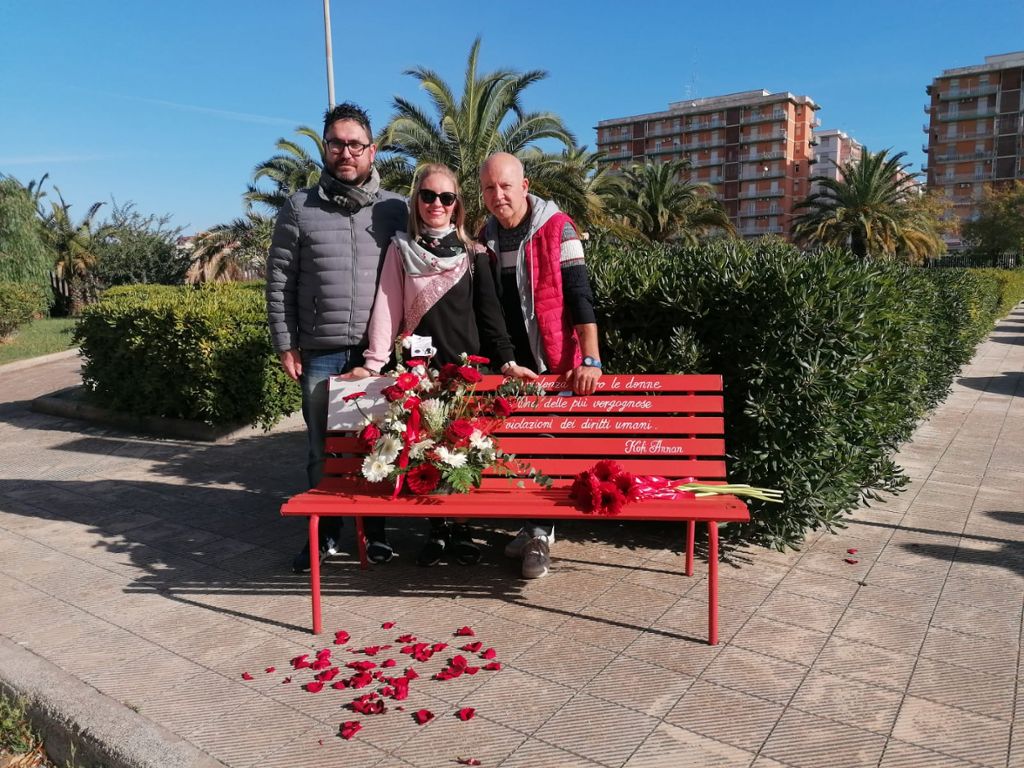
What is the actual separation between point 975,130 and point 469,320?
96745mm

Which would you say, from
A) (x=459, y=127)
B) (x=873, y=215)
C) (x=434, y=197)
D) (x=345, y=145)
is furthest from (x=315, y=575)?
(x=873, y=215)

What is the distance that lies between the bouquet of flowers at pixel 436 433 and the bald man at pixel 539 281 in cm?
27

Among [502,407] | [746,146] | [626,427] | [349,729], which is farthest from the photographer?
[746,146]

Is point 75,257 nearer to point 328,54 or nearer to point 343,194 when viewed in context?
point 328,54

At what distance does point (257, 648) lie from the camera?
3.10 m

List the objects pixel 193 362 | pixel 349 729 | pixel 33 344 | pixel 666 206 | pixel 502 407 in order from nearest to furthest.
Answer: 1. pixel 349 729
2. pixel 502 407
3. pixel 193 362
4. pixel 33 344
5. pixel 666 206

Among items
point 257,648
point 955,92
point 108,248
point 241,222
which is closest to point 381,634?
point 257,648

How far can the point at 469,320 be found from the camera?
3.70 meters

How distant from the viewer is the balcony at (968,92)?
3233 inches

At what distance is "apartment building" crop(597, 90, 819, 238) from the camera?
287 feet

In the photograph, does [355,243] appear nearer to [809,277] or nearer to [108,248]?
[809,277]

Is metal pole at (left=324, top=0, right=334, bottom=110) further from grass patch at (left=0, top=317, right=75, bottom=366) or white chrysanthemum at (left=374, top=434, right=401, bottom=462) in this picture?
white chrysanthemum at (left=374, top=434, right=401, bottom=462)

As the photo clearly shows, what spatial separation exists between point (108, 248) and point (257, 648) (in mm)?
37238

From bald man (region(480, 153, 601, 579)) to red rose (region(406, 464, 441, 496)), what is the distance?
717 millimetres
